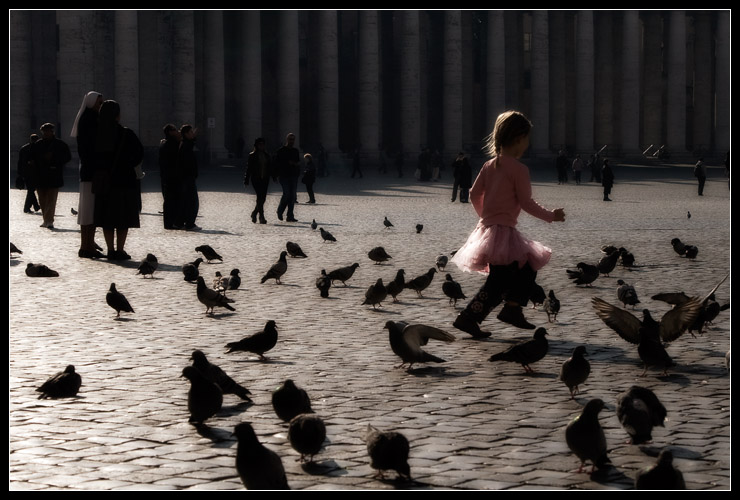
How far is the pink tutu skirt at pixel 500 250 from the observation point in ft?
31.4

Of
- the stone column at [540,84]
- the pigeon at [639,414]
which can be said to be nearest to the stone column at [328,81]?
the stone column at [540,84]

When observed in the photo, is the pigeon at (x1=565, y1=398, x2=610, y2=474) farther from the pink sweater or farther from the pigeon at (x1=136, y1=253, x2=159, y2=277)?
the pigeon at (x1=136, y1=253, x2=159, y2=277)

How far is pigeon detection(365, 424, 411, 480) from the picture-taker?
5398 millimetres

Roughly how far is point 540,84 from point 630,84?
6720 millimetres

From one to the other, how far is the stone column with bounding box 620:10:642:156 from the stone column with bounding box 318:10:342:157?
56.3 ft

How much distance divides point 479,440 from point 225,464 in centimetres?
117

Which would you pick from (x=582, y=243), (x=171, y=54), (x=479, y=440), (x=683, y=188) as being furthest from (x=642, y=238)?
(x=171, y=54)

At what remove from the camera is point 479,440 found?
631cm

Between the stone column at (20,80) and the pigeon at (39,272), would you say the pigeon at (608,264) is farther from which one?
the stone column at (20,80)

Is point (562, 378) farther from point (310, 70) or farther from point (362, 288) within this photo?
point (310, 70)

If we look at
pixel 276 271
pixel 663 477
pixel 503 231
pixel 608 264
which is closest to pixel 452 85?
pixel 608 264

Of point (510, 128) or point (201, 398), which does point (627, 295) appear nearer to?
point (510, 128)

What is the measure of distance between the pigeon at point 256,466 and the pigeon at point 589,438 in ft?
3.89

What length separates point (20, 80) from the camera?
55219 mm
